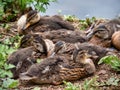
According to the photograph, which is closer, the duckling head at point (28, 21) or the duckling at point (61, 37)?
the duckling at point (61, 37)

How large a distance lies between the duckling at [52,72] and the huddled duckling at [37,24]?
6.71ft

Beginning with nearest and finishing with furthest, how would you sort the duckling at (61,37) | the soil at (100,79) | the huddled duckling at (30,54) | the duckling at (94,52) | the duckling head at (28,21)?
the soil at (100,79) → the huddled duckling at (30,54) → the duckling at (94,52) → the duckling at (61,37) → the duckling head at (28,21)

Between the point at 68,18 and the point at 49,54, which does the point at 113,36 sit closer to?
the point at 49,54

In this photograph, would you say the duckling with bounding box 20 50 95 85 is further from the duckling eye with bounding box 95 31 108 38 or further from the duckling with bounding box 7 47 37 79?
the duckling eye with bounding box 95 31 108 38

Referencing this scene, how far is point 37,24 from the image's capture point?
7.61 metres

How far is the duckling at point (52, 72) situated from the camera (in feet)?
17.4

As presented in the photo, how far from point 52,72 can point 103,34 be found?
6.45ft

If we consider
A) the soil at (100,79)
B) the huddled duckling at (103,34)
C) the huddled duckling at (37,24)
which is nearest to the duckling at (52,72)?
the soil at (100,79)

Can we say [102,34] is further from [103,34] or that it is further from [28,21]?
[28,21]

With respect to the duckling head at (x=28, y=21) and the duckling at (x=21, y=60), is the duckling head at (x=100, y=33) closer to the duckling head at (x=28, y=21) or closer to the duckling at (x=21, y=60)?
the duckling head at (x=28, y=21)

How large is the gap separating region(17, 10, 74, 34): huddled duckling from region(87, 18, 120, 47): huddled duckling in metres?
0.57

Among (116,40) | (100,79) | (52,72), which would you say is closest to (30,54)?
(52,72)

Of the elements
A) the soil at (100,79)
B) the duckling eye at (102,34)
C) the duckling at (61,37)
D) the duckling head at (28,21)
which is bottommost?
the soil at (100,79)

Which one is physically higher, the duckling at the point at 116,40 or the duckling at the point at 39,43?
the duckling at the point at 39,43
